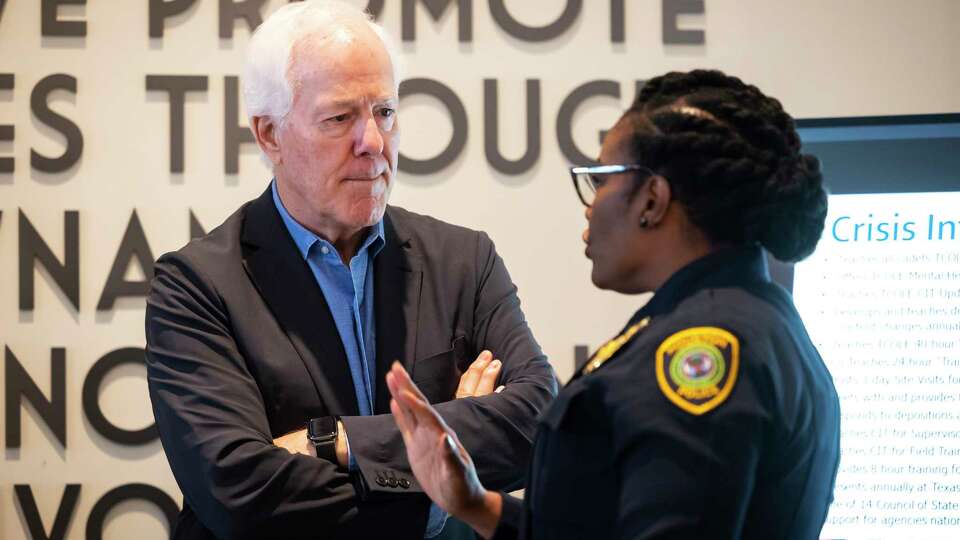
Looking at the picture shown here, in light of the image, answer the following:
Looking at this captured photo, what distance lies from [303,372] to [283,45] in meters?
0.70

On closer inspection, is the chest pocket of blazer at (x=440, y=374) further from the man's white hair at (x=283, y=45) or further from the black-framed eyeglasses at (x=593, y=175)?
the black-framed eyeglasses at (x=593, y=175)

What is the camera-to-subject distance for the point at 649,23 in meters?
3.66

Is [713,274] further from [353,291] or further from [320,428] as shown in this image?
[353,291]

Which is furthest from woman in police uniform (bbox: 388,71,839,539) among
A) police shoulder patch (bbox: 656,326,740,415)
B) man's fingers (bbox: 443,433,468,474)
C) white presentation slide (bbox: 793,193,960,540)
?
white presentation slide (bbox: 793,193,960,540)

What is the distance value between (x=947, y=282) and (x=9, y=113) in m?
2.81

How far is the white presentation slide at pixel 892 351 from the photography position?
9.41ft

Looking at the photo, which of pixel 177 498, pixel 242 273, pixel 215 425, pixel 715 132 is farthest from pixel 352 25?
pixel 177 498

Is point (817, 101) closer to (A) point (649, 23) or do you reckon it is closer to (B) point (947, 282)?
(A) point (649, 23)

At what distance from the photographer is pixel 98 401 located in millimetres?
3541

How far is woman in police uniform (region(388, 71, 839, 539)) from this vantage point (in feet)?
4.21

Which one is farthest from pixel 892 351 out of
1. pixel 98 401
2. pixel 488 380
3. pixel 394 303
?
pixel 98 401

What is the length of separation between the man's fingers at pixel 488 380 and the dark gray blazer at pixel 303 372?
38 millimetres

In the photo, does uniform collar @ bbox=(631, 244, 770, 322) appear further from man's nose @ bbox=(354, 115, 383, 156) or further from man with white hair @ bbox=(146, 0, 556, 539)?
man's nose @ bbox=(354, 115, 383, 156)

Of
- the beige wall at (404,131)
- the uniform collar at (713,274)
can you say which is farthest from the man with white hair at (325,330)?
the beige wall at (404,131)
